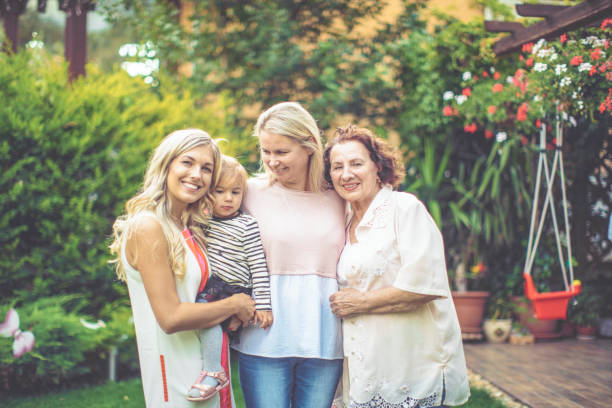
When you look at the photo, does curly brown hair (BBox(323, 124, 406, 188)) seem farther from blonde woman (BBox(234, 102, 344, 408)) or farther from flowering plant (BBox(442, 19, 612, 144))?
flowering plant (BBox(442, 19, 612, 144))

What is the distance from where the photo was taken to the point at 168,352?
209cm

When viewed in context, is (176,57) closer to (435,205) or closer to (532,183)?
(435,205)

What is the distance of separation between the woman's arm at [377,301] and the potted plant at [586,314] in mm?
4585

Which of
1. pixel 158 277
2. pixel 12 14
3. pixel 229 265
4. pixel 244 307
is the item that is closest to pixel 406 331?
pixel 244 307

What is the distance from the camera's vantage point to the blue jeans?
233cm

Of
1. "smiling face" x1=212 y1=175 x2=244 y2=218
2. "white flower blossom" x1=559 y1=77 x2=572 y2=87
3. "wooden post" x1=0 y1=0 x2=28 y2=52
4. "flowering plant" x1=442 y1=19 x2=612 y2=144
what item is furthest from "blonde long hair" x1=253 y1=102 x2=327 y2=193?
"wooden post" x1=0 y1=0 x2=28 y2=52

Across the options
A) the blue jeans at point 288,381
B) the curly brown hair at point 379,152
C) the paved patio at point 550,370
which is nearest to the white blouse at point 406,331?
the blue jeans at point 288,381

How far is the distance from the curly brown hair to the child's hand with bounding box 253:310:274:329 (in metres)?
0.77

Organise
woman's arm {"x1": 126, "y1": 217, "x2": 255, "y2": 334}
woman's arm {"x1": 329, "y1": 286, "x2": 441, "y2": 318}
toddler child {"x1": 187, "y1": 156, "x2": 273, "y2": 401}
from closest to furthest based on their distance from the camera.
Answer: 1. woman's arm {"x1": 126, "y1": 217, "x2": 255, "y2": 334}
2. toddler child {"x1": 187, "y1": 156, "x2": 273, "y2": 401}
3. woman's arm {"x1": 329, "y1": 286, "x2": 441, "y2": 318}

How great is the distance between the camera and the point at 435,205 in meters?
6.21

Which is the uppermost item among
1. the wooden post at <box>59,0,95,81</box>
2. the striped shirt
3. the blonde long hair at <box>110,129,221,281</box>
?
the wooden post at <box>59,0,95,81</box>

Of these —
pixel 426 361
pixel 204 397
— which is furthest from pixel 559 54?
pixel 204 397

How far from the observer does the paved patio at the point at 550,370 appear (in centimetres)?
404

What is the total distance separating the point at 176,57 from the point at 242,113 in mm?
969
